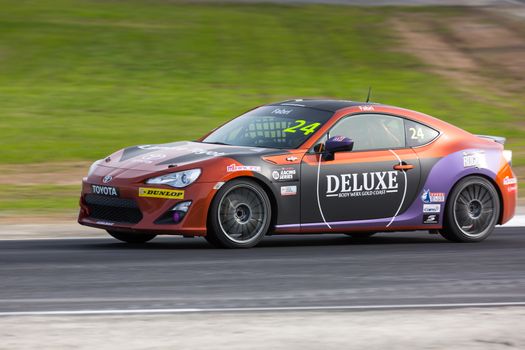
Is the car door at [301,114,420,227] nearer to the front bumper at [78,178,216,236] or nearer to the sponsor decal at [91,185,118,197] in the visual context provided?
the front bumper at [78,178,216,236]

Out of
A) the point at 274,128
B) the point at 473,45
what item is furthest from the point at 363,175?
the point at 473,45

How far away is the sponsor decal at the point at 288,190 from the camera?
35.1ft

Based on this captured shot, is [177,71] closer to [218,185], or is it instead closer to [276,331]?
[218,185]

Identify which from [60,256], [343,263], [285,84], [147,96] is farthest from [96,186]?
[285,84]

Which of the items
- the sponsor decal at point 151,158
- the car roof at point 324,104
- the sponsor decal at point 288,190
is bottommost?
the sponsor decal at point 288,190

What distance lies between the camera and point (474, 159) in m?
11.7

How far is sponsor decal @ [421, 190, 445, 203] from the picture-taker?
11484mm

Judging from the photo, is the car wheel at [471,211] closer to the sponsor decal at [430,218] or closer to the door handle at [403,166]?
the sponsor decal at [430,218]

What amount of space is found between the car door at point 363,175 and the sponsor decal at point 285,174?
4.0 inches

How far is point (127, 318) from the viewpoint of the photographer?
7047mm

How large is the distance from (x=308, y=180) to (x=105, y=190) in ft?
5.88

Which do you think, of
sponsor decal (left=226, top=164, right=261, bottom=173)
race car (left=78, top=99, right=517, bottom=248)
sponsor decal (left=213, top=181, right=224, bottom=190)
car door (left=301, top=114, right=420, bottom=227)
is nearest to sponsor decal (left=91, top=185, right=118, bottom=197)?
race car (left=78, top=99, right=517, bottom=248)

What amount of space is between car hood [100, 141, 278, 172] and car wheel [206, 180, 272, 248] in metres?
0.33

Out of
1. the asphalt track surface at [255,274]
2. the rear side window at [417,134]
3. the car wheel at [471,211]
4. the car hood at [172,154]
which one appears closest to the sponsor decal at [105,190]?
the car hood at [172,154]
